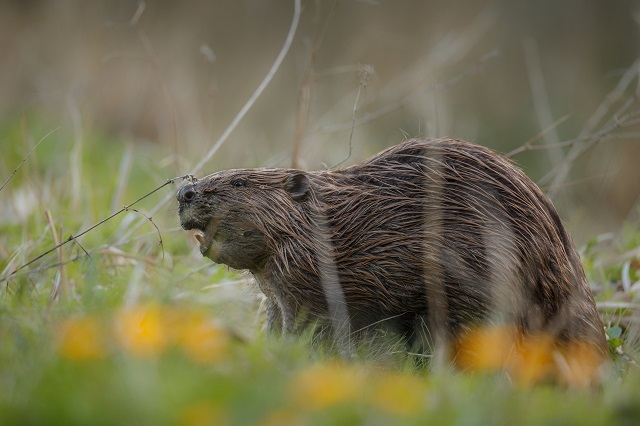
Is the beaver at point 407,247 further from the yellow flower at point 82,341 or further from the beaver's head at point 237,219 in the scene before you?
the yellow flower at point 82,341

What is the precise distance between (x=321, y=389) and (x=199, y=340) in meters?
0.43

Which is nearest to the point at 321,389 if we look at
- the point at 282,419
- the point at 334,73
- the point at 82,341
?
the point at 282,419

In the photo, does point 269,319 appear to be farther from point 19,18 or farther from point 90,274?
point 19,18

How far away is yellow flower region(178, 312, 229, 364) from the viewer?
2186 millimetres

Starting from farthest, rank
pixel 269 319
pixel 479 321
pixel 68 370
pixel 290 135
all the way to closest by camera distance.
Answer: pixel 290 135
pixel 269 319
pixel 479 321
pixel 68 370

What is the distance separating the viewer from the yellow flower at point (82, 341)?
2020 millimetres

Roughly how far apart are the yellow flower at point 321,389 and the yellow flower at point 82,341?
1.59 ft

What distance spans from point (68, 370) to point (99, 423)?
0.24 metres

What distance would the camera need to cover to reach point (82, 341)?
6.73 ft

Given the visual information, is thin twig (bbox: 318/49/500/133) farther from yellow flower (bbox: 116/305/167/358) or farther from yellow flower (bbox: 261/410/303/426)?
yellow flower (bbox: 261/410/303/426)

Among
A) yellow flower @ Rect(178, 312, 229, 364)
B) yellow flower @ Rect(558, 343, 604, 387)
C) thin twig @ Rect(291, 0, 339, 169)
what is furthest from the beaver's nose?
yellow flower @ Rect(558, 343, 604, 387)

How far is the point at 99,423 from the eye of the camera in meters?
1.80

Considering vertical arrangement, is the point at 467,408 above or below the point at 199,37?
below

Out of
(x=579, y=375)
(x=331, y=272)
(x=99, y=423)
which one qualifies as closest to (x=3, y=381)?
(x=99, y=423)
